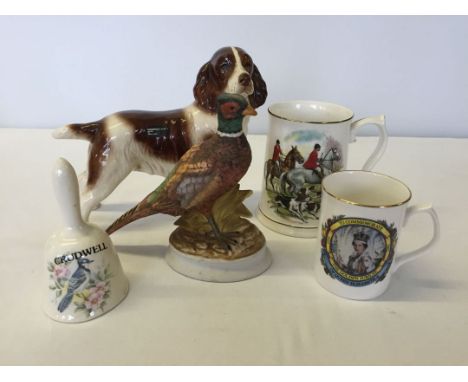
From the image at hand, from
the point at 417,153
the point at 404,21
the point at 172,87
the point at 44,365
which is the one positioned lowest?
the point at 44,365

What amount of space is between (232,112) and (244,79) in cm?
13

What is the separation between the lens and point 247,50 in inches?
52.2

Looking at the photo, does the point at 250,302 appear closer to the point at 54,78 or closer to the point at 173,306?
the point at 173,306

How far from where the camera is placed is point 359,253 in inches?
27.1

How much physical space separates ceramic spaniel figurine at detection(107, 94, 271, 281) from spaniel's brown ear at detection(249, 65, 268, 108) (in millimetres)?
186

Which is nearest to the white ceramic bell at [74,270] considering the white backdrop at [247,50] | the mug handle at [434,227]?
the mug handle at [434,227]

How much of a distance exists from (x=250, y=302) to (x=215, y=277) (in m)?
0.08

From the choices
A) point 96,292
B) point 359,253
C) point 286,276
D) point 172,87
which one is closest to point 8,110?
point 172,87

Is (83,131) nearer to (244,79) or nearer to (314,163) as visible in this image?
(244,79)

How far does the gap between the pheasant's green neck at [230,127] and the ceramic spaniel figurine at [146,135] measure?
0.14 m

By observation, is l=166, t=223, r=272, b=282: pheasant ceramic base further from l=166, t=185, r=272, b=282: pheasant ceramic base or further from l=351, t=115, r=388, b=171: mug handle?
l=351, t=115, r=388, b=171: mug handle

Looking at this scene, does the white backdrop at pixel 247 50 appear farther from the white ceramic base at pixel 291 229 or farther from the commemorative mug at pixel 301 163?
the white ceramic base at pixel 291 229

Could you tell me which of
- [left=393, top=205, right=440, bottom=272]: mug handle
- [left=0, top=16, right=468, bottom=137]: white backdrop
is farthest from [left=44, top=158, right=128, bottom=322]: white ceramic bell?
[left=0, top=16, right=468, bottom=137]: white backdrop

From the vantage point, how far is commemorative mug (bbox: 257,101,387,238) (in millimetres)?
840
